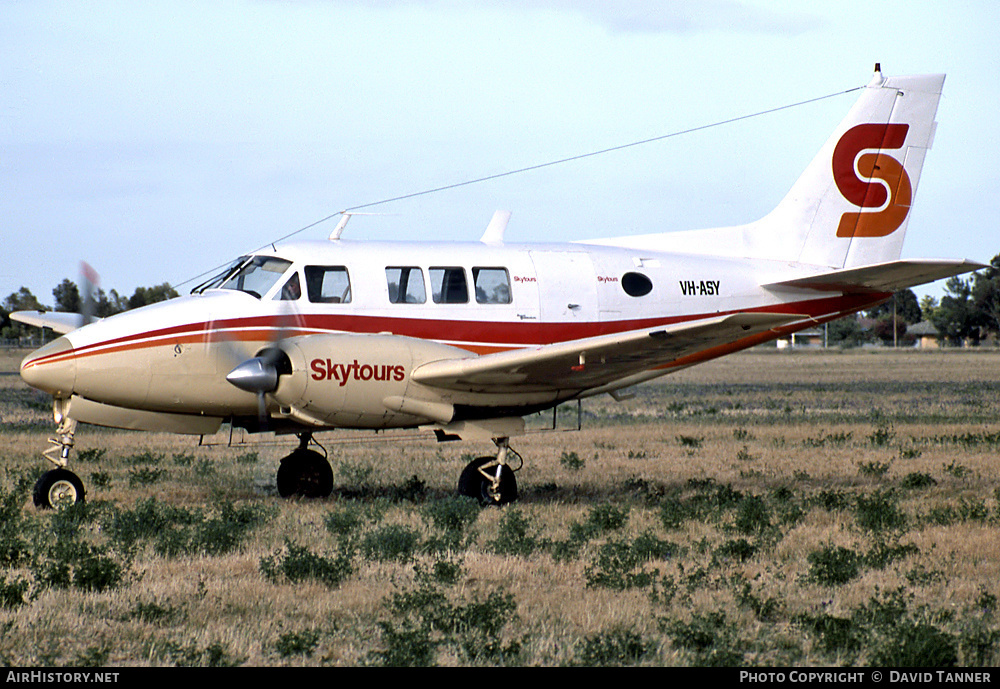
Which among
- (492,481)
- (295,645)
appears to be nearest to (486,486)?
(492,481)

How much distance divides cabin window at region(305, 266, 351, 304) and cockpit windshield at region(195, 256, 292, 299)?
36 cm

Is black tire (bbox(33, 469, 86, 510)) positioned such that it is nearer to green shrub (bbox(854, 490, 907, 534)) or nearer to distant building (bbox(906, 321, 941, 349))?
green shrub (bbox(854, 490, 907, 534))

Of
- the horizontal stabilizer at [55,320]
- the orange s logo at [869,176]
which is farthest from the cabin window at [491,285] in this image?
the orange s logo at [869,176]

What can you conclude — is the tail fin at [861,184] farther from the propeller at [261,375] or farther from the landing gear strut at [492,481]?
the propeller at [261,375]

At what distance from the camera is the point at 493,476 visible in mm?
14250

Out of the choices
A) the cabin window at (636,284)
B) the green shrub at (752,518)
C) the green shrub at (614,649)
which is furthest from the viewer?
the cabin window at (636,284)

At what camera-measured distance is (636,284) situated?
608 inches

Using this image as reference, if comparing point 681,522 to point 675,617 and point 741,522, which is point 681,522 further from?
point 675,617

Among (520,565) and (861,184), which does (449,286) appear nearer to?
(520,565)

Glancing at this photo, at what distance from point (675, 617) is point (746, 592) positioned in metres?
0.78

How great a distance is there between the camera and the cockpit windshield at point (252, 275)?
45.0 feet

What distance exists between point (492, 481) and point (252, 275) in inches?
167

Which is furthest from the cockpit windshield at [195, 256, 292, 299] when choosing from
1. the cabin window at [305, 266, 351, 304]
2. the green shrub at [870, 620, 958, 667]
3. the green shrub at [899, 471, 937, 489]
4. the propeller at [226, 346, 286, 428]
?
the green shrub at [899, 471, 937, 489]

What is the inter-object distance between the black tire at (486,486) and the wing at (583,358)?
1.15 meters
